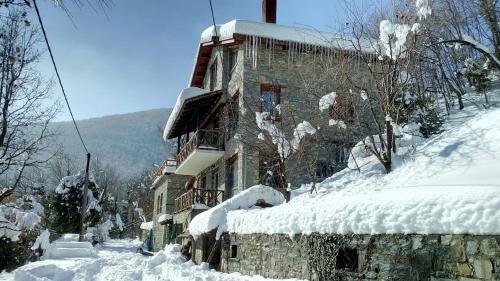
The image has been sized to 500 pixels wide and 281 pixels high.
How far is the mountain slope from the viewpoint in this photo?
117 meters

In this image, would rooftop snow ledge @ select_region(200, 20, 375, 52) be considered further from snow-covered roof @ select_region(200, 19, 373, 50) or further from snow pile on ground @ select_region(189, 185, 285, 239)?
snow pile on ground @ select_region(189, 185, 285, 239)

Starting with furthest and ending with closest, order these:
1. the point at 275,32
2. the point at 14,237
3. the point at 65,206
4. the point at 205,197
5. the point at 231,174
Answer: the point at 65,206
the point at 205,197
the point at 231,174
the point at 275,32
the point at 14,237

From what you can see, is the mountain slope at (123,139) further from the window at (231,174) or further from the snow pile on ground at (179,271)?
the snow pile on ground at (179,271)

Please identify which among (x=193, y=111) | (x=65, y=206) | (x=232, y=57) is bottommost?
(x=65, y=206)

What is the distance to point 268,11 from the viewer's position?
59.9 ft

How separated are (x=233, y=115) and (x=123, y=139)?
120188mm

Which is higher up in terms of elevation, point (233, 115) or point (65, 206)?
point (233, 115)

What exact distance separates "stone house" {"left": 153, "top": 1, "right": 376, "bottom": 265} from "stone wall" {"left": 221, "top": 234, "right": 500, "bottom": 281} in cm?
469

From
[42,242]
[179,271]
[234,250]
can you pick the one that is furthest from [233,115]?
[42,242]

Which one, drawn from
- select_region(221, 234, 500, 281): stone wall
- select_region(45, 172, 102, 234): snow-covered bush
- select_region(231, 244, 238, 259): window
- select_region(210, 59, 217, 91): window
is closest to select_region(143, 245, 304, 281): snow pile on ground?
select_region(231, 244, 238, 259): window

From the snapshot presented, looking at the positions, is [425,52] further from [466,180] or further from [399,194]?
[399,194]

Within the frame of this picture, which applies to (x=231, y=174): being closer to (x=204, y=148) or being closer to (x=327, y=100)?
(x=204, y=148)

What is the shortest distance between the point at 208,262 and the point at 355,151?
536cm

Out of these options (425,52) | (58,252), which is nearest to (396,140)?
(425,52)
